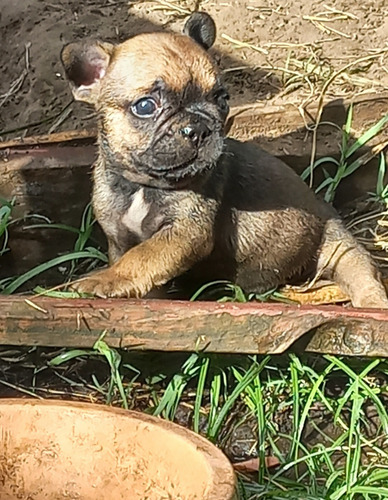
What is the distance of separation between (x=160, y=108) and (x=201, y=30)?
608mm

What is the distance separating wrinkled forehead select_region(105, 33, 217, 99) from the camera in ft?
14.1

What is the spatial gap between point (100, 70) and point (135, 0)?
113 inches

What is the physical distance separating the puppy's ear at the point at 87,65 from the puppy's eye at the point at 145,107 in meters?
0.33

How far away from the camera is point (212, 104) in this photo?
436cm

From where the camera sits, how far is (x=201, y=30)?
4754 millimetres

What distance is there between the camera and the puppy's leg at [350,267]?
16.0 ft

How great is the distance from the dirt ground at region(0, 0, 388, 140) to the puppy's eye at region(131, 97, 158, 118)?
5.22 feet

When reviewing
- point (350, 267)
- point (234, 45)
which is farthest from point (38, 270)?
point (234, 45)

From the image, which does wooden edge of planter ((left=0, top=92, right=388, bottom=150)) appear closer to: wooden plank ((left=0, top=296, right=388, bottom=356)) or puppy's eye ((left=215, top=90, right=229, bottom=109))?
puppy's eye ((left=215, top=90, right=229, bottom=109))

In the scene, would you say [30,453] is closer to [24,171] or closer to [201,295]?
[201,295]

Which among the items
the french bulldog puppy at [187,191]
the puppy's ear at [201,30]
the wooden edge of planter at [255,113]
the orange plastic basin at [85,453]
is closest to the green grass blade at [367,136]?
the wooden edge of planter at [255,113]

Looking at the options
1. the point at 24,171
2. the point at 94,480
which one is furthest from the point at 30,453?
the point at 24,171

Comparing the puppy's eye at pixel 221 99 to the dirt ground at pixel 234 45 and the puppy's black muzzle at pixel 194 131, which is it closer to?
the puppy's black muzzle at pixel 194 131

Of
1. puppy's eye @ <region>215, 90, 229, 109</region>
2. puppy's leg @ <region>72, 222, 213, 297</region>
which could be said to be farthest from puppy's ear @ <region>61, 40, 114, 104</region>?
puppy's leg @ <region>72, 222, 213, 297</region>
